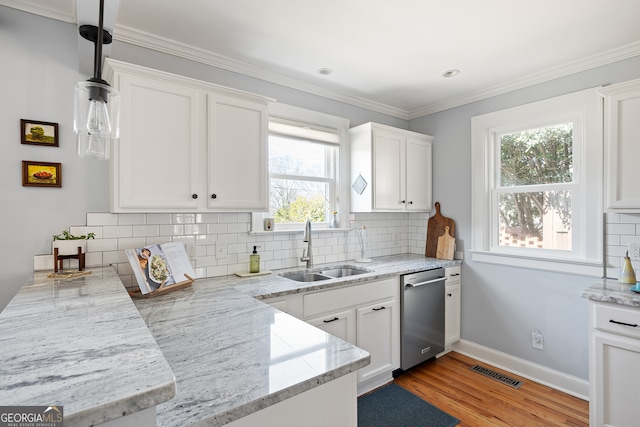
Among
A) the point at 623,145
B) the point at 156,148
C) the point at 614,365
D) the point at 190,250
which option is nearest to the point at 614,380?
the point at 614,365

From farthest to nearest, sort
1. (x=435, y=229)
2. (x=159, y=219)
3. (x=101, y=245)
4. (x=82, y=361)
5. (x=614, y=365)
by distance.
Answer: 1. (x=435, y=229)
2. (x=159, y=219)
3. (x=101, y=245)
4. (x=614, y=365)
5. (x=82, y=361)

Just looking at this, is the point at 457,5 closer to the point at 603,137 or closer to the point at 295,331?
the point at 603,137

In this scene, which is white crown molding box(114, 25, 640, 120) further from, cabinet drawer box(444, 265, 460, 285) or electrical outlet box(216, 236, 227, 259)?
cabinet drawer box(444, 265, 460, 285)

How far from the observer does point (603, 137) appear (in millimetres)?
2508

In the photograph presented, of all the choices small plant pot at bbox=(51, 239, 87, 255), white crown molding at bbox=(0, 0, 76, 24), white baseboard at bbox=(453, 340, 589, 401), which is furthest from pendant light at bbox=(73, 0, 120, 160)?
white baseboard at bbox=(453, 340, 589, 401)

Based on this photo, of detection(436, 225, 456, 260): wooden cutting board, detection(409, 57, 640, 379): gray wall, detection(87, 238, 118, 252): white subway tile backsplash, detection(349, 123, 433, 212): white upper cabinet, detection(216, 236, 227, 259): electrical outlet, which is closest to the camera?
detection(87, 238, 118, 252): white subway tile backsplash

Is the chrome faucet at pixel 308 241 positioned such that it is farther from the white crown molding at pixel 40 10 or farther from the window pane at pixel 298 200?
the white crown molding at pixel 40 10

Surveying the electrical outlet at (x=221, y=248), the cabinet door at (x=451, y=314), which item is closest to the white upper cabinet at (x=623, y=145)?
the cabinet door at (x=451, y=314)

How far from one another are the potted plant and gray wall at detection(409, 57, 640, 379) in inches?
131

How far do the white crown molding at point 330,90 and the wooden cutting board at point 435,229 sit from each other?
1223mm

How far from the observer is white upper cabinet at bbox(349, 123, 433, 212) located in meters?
3.19

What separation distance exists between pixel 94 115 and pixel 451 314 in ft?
11.1

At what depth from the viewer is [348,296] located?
8.13 feet

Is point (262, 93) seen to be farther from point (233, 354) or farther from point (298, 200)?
point (233, 354)
